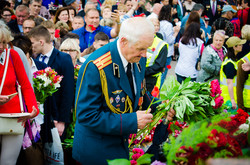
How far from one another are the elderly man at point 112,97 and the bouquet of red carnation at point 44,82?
1.11 m

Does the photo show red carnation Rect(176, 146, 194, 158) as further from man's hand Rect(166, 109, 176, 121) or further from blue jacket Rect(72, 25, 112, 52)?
blue jacket Rect(72, 25, 112, 52)

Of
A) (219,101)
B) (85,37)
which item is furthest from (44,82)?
(85,37)

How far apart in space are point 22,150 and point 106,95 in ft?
4.49

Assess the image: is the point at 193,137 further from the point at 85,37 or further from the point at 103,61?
the point at 85,37

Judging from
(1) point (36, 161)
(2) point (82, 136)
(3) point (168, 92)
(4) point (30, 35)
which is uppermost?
(4) point (30, 35)

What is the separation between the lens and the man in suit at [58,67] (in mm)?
4027

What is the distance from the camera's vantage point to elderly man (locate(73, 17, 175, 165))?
2.39 metres

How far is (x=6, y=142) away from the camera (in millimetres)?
2977

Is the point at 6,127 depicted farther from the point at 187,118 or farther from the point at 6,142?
the point at 187,118

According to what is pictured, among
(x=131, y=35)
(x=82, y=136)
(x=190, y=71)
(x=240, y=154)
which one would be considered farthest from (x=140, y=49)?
→ (x=190, y=71)

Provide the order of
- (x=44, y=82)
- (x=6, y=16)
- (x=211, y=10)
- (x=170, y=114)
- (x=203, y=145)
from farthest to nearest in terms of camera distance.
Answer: (x=211, y=10), (x=6, y=16), (x=44, y=82), (x=170, y=114), (x=203, y=145)

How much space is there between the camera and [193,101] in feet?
8.28

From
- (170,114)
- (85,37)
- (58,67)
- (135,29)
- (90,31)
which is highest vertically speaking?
(135,29)

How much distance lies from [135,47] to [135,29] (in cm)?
13
